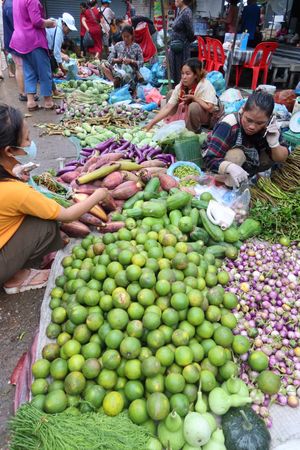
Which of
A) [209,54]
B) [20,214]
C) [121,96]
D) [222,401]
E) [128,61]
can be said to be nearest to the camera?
[222,401]

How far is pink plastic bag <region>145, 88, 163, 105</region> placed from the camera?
7512 mm

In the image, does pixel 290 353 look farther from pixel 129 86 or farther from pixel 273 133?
pixel 129 86

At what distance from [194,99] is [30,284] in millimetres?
3539

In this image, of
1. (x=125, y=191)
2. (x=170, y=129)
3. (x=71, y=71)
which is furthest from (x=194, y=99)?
(x=71, y=71)

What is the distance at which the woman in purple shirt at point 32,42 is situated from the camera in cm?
612

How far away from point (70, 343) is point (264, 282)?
1478 millimetres

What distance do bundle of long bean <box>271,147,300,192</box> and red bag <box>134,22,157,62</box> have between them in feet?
→ 25.4

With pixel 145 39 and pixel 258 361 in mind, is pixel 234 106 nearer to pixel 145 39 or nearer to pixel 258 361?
pixel 258 361

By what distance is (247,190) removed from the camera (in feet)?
10.6

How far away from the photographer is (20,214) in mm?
2400

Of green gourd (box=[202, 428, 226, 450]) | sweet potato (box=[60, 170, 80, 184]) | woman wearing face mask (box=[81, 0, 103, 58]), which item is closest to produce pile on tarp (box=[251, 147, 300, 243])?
green gourd (box=[202, 428, 226, 450])

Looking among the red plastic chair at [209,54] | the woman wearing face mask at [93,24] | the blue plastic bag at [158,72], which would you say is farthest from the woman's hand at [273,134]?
the woman wearing face mask at [93,24]

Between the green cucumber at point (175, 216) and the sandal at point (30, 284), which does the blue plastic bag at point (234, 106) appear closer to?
the green cucumber at point (175, 216)

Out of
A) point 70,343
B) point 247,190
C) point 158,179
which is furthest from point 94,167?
point 70,343
